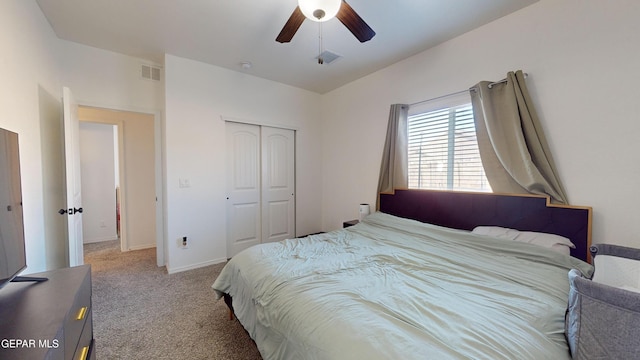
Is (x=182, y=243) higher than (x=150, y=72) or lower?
lower

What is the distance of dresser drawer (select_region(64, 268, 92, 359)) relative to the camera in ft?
3.13

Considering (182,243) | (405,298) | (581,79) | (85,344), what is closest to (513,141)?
(581,79)

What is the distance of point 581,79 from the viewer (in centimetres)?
186

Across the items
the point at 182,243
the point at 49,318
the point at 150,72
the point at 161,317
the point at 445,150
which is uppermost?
the point at 150,72

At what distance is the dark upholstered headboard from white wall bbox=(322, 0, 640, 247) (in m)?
0.14

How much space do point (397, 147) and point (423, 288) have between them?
2015 millimetres

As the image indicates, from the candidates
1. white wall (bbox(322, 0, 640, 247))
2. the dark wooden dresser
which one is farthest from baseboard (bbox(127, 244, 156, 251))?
white wall (bbox(322, 0, 640, 247))

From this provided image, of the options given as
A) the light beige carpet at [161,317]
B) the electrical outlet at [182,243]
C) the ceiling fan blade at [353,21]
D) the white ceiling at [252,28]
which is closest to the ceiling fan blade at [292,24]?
the ceiling fan blade at [353,21]

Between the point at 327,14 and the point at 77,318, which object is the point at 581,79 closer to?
the point at 327,14

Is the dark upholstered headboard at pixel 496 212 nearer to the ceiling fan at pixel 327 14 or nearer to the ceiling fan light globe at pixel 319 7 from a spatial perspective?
the ceiling fan at pixel 327 14

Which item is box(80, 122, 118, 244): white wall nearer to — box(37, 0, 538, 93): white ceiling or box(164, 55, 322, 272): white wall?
box(37, 0, 538, 93): white ceiling

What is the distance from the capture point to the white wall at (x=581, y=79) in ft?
5.52

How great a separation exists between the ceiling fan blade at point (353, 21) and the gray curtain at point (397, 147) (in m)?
1.34

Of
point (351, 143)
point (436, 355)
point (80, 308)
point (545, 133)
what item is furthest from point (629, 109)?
point (80, 308)
